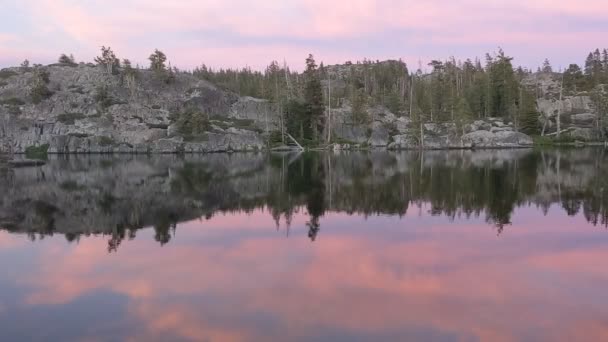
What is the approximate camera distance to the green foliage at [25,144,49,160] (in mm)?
133100

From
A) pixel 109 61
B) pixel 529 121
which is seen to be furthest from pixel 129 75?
pixel 529 121

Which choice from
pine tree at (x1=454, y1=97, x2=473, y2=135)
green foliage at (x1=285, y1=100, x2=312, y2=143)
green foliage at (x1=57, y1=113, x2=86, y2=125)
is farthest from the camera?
green foliage at (x1=285, y1=100, x2=312, y2=143)

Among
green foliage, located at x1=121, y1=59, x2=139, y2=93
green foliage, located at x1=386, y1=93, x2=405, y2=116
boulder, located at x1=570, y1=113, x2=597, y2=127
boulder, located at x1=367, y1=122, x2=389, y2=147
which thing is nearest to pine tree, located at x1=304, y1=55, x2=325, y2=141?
boulder, located at x1=367, y1=122, x2=389, y2=147

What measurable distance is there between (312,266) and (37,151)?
137m

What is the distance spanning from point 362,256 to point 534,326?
9.88 metres

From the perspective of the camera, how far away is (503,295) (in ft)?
60.3

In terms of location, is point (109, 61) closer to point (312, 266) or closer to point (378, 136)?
point (378, 136)

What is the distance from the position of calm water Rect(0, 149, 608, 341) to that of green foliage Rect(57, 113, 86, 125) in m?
109

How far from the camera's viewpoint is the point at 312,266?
74.8 feet

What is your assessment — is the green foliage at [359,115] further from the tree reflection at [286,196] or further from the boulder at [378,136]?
the tree reflection at [286,196]

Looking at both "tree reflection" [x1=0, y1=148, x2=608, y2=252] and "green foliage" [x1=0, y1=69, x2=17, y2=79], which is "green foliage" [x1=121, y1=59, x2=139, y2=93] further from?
"tree reflection" [x1=0, y1=148, x2=608, y2=252]

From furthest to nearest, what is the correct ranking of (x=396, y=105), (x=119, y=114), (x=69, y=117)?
(x=396, y=105) → (x=119, y=114) → (x=69, y=117)

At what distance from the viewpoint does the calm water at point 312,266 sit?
52.1ft

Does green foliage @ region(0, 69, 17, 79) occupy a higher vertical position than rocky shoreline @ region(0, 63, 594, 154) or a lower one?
higher
